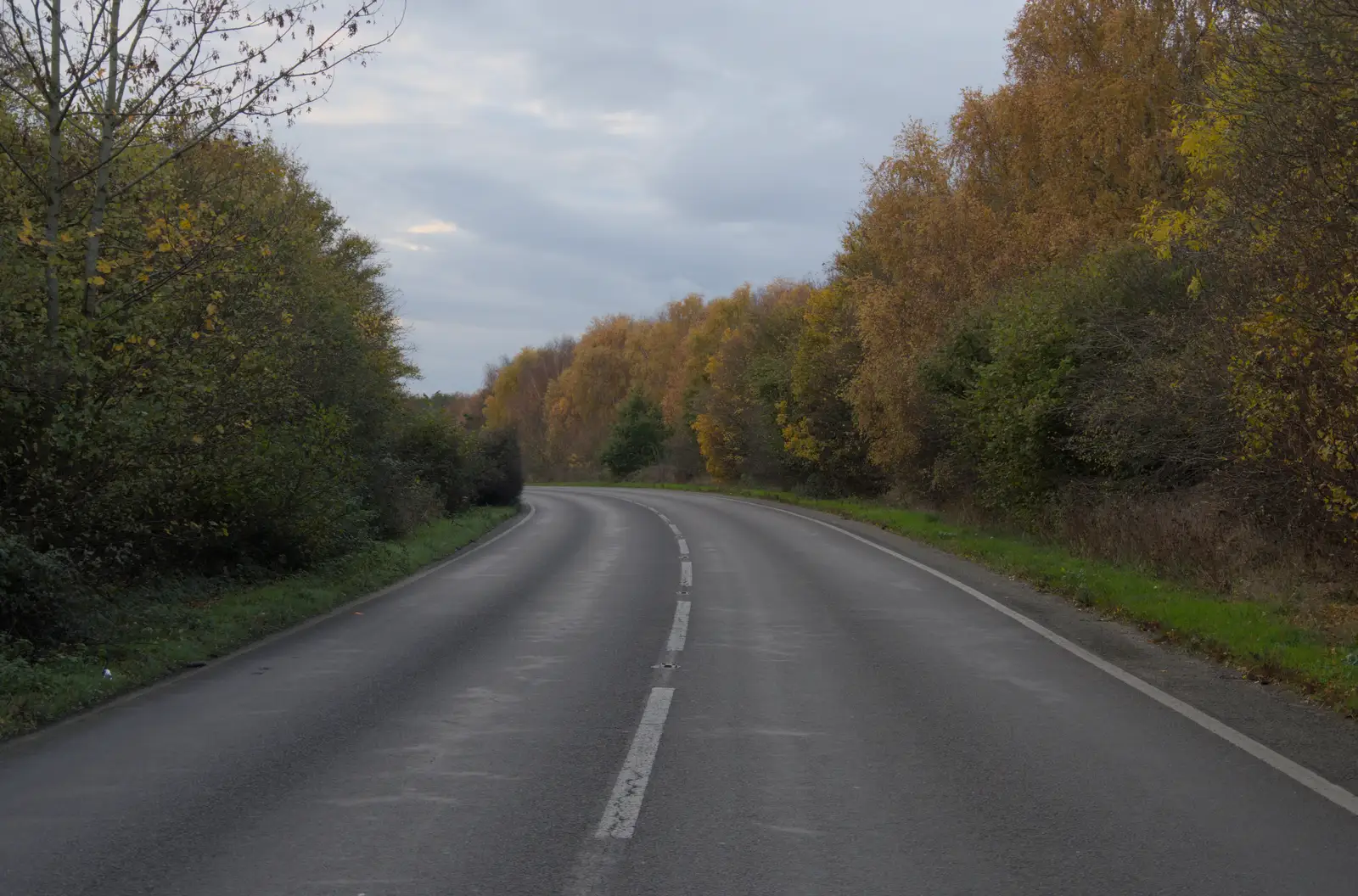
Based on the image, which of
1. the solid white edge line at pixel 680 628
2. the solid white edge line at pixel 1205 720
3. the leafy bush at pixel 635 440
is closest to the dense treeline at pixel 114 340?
the solid white edge line at pixel 680 628

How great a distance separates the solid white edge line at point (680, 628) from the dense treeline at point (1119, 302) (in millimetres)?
5927

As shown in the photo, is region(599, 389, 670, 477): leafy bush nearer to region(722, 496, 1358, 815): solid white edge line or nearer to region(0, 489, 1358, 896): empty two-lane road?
region(722, 496, 1358, 815): solid white edge line

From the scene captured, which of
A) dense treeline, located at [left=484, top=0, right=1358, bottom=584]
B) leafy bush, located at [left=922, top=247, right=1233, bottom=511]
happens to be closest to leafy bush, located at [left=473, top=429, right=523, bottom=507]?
dense treeline, located at [left=484, top=0, right=1358, bottom=584]

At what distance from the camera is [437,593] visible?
15.4m

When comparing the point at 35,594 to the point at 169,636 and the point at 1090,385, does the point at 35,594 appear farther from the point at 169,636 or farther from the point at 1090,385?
the point at 1090,385

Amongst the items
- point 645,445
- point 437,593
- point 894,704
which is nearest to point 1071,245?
point 437,593

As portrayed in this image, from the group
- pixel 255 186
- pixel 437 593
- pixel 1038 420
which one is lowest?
pixel 437 593

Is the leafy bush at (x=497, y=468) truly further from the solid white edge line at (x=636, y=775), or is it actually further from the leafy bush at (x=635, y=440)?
the leafy bush at (x=635, y=440)

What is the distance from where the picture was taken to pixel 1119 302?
63.7 ft

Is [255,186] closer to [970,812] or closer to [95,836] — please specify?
[95,836]

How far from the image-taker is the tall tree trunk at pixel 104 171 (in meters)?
10.2

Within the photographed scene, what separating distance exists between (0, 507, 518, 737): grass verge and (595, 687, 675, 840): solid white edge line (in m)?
4.23

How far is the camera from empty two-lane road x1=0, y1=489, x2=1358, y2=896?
489 cm

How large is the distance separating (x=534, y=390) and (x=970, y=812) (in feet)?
351
